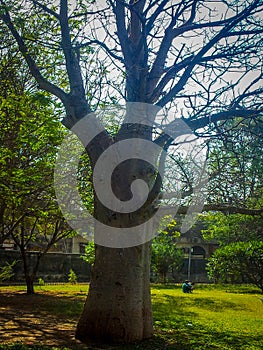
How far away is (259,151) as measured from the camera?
25.0 feet

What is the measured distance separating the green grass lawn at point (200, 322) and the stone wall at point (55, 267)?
707 cm

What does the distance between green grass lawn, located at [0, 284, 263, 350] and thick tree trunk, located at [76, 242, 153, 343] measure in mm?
274

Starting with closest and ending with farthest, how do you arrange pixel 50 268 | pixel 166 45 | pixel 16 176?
1. pixel 166 45
2. pixel 16 176
3. pixel 50 268

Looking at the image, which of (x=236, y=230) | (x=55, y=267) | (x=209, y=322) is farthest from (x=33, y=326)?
(x=236, y=230)

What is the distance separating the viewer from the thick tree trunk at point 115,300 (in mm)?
6000

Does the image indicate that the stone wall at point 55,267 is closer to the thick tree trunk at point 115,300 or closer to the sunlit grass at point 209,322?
the sunlit grass at point 209,322

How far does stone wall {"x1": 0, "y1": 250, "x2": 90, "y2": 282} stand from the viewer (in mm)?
19469

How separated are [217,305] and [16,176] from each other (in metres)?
7.68

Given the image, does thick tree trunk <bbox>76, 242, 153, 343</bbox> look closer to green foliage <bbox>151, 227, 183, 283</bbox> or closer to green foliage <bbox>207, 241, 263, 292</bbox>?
green foliage <bbox>207, 241, 263, 292</bbox>

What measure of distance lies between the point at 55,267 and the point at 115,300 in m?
15.8

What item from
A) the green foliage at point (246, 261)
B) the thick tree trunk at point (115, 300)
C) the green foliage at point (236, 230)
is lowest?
the thick tree trunk at point (115, 300)

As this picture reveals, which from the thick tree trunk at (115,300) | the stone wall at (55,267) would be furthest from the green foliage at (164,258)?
the thick tree trunk at (115,300)

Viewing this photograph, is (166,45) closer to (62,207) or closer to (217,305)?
(62,207)

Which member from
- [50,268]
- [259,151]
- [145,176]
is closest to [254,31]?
[259,151]
